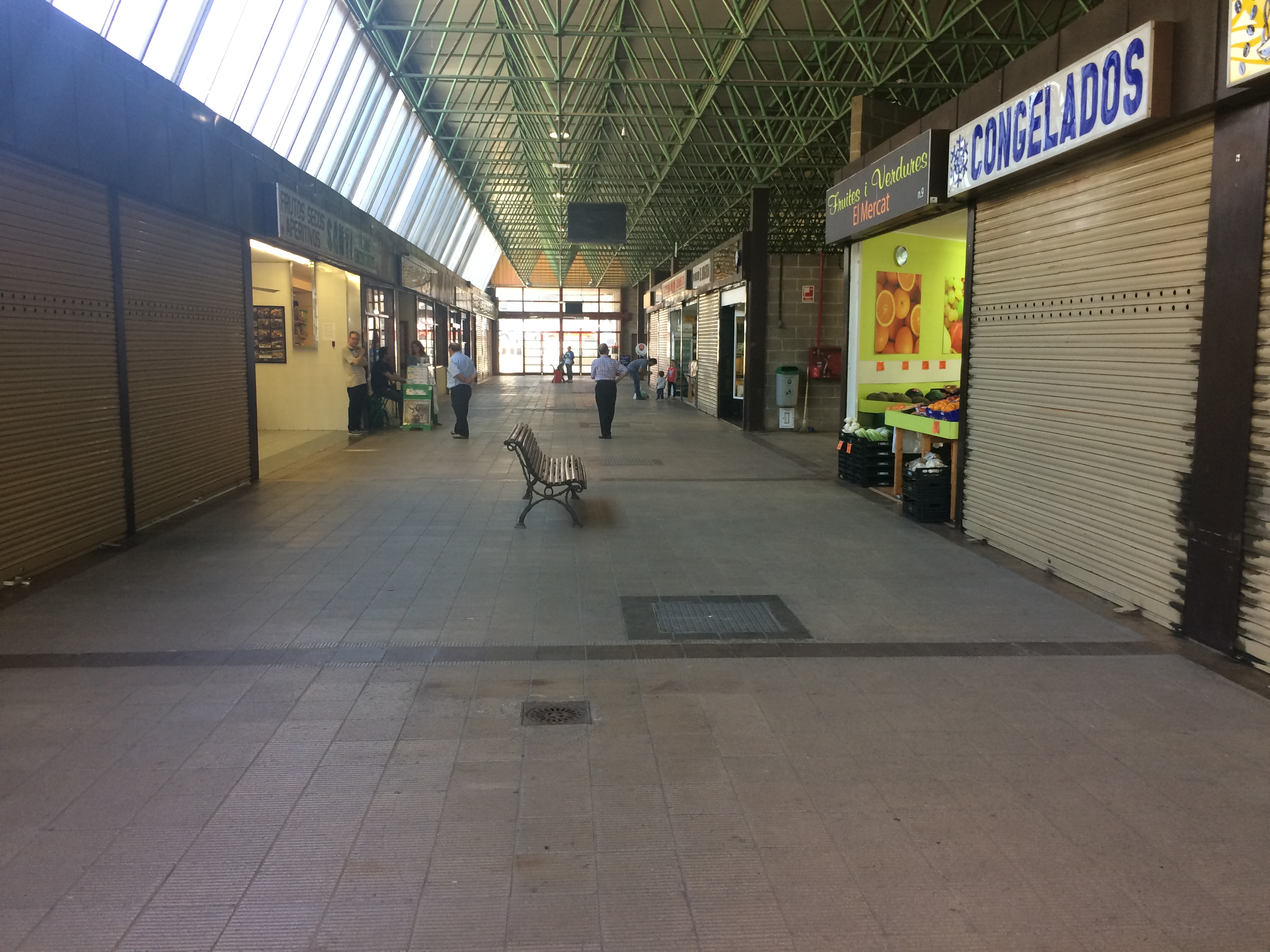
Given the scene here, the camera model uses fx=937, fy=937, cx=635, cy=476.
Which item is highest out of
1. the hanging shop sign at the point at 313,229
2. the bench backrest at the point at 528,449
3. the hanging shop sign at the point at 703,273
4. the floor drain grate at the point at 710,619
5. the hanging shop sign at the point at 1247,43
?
the hanging shop sign at the point at 703,273

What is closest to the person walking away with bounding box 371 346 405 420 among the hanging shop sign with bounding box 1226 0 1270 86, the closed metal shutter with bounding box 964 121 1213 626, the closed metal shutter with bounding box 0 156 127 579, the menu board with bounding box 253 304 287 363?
the menu board with bounding box 253 304 287 363

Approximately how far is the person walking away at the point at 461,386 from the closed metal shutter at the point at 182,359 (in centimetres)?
517

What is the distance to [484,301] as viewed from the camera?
138 feet

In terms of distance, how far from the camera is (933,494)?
333 inches

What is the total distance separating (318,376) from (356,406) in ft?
2.78

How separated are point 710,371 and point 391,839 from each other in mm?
19703

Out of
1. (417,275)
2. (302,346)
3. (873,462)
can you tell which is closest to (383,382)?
(302,346)

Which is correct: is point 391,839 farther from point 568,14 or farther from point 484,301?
point 484,301

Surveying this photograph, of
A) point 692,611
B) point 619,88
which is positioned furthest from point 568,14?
point 692,611

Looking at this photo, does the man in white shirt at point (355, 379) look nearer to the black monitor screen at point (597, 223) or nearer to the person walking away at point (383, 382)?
the person walking away at point (383, 382)

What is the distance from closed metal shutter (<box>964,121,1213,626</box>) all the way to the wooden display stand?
327mm

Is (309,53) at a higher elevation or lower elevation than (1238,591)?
higher

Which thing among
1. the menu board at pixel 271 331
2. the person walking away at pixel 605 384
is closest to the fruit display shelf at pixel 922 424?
the person walking away at pixel 605 384

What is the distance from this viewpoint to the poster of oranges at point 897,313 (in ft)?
37.4
